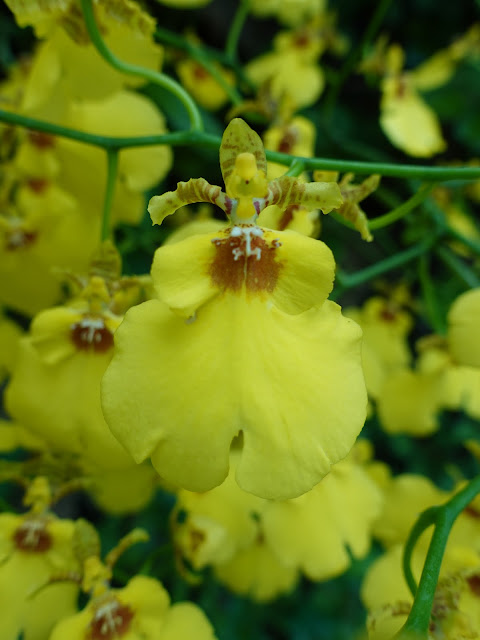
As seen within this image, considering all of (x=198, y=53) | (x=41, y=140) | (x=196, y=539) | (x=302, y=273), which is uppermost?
(x=198, y=53)

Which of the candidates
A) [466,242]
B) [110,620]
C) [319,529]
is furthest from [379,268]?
[110,620]

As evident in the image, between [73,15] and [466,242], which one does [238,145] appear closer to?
[73,15]

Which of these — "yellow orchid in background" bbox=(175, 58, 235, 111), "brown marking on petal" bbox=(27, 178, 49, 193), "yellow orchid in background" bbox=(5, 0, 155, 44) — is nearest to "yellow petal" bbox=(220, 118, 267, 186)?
"yellow orchid in background" bbox=(5, 0, 155, 44)

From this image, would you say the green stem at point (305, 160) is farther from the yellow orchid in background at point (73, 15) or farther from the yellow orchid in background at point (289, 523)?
the yellow orchid in background at point (289, 523)

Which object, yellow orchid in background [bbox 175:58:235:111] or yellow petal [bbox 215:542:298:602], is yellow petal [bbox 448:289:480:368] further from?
yellow orchid in background [bbox 175:58:235:111]

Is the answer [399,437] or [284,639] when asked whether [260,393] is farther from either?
[399,437]

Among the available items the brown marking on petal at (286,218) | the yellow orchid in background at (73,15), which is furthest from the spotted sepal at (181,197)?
the yellow orchid in background at (73,15)
